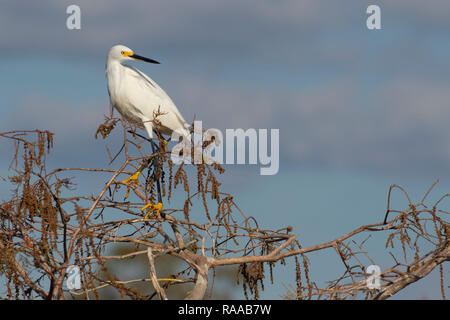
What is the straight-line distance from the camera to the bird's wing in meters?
9.73

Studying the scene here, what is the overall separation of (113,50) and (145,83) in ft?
2.95

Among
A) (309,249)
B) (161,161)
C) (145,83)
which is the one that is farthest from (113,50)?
(309,249)

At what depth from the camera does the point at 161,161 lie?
6.23m

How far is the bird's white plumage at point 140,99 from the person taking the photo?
9.73 metres

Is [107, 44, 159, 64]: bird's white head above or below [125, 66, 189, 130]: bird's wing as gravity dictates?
above

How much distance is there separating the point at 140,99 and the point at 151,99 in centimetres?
17

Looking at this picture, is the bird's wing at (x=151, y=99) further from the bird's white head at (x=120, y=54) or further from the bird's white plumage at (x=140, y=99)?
the bird's white head at (x=120, y=54)

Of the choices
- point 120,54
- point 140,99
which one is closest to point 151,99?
point 140,99

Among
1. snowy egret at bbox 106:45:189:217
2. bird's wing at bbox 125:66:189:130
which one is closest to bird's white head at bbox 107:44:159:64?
snowy egret at bbox 106:45:189:217

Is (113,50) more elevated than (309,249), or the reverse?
(113,50)

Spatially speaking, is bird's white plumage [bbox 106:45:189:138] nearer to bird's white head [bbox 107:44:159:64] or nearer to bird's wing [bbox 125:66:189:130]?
bird's wing [bbox 125:66:189:130]

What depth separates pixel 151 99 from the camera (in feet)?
32.3
